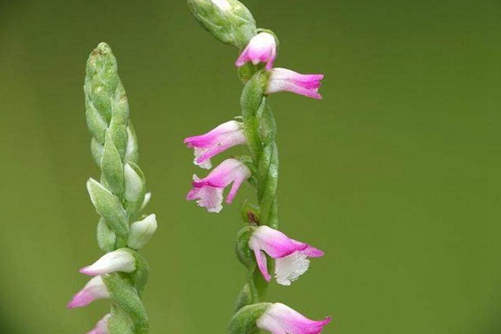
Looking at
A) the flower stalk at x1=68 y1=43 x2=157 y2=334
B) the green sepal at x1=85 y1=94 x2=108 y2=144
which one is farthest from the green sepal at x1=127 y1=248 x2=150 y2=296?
the green sepal at x1=85 y1=94 x2=108 y2=144

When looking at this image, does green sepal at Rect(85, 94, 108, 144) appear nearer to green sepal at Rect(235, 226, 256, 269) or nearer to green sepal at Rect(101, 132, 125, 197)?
green sepal at Rect(101, 132, 125, 197)

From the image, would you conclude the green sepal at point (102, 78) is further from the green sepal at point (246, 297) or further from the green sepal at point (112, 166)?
the green sepal at point (246, 297)

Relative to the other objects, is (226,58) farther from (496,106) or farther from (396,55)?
(496,106)

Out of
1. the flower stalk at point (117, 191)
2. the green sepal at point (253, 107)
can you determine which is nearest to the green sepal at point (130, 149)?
the flower stalk at point (117, 191)

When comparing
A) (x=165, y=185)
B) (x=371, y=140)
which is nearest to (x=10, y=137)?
(x=165, y=185)

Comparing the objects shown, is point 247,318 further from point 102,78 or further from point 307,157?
point 307,157

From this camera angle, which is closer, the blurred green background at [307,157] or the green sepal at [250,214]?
the green sepal at [250,214]
